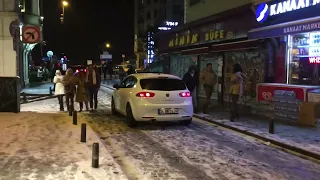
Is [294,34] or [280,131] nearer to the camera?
[280,131]

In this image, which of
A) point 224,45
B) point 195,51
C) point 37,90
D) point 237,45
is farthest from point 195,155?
point 37,90

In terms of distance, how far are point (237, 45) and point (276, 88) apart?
3120 millimetres

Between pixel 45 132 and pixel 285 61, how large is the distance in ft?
29.0

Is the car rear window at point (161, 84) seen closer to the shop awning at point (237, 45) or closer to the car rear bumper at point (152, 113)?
the car rear bumper at point (152, 113)

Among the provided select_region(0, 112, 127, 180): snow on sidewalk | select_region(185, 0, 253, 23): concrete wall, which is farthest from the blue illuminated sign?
select_region(0, 112, 127, 180): snow on sidewalk

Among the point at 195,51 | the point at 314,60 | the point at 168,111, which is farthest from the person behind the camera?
the point at 195,51

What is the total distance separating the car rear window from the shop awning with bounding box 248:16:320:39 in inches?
152

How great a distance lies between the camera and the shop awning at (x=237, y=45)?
15379 mm

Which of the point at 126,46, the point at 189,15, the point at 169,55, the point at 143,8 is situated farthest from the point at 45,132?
the point at 126,46

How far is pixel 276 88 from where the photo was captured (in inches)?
547

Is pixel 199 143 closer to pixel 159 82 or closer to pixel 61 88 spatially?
pixel 159 82

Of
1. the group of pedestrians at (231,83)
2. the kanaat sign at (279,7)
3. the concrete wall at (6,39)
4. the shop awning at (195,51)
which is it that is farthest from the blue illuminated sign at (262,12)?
the concrete wall at (6,39)

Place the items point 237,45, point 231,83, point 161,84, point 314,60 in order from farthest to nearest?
1. point 237,45
2. point 231,83
3. point 314,60
4. point 161,84

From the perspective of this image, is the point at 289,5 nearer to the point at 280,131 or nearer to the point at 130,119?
the point at 280,131
